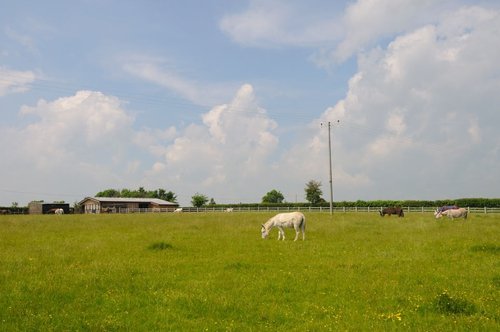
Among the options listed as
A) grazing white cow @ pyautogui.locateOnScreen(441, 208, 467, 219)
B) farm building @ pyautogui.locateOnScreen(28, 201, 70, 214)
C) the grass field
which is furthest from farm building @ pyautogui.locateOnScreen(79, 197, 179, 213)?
the grass field

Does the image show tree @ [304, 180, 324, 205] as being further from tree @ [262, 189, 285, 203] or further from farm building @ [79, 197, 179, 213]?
tree @ [262, 189, 285, 203]

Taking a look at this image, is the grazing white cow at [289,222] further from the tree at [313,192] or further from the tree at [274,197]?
the tree at [274,197]

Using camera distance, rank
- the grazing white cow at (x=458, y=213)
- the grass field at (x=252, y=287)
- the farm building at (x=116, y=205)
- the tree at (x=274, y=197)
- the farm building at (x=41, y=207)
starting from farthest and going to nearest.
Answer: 1. the tree at (x=274, y=197)
2. the farm building at (x=116, y=205)
3. the farm building at (x=41, y=207)
4. the grazing white cow at (x=458, y=213)
5. the grass field at (x=252, y=287)

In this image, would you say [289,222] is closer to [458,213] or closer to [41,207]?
[458,213]

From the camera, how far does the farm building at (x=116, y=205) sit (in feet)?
321

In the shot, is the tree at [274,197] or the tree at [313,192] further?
the tree at [274,197]

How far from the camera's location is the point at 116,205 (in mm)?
104000

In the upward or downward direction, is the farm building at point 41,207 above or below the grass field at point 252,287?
above

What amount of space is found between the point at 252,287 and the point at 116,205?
9792cm

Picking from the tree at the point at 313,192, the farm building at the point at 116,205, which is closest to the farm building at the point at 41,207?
the farm building at the point at 116,205

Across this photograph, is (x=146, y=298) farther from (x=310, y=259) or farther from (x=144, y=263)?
(x=310, y=259)

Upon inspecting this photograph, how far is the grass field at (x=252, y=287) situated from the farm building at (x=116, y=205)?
3130 inches

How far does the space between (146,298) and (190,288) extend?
4.47ft

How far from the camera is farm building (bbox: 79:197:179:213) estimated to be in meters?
97.9
